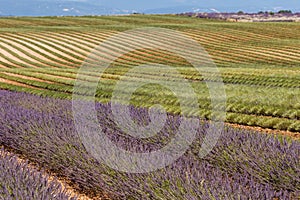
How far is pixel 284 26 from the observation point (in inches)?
2552

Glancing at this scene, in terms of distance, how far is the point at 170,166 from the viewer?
577cm

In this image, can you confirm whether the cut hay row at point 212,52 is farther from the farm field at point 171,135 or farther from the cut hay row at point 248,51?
the farm field at point 171,135

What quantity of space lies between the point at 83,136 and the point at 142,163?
195 centimetres

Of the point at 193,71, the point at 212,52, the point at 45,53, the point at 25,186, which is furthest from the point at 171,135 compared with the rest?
the point at 45,53

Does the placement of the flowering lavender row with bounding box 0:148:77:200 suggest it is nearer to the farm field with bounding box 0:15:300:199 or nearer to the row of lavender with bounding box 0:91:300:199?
the farm field with bounding box 0:15:300:199

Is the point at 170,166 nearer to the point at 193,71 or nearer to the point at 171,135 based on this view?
the point at 171,135

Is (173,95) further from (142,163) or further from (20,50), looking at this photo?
(20,50)

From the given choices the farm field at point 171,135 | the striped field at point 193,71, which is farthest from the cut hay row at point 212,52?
the farm field at point 171,135

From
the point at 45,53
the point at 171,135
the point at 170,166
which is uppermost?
the point at 170,166

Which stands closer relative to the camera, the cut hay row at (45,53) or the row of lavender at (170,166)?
the row of lavender at (170,166)

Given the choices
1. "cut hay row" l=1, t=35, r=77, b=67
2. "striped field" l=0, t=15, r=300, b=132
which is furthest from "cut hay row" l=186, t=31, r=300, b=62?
"cut hay row" l=1, t=35, r=77, b=67

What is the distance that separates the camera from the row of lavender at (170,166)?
5154 millimetres

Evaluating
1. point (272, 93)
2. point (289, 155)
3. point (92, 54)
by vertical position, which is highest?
point (289, 155)

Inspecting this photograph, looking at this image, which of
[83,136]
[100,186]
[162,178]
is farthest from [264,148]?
[83,136]
